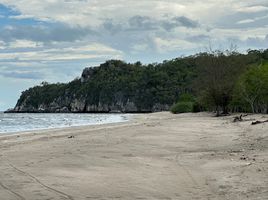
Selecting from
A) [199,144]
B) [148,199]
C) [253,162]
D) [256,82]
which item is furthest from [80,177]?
[256,82]

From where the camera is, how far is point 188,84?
135875mm

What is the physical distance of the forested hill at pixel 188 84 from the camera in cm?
6391

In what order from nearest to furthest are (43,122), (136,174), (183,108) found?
1. (136,174)
2. (43,122)
3. (183,108)

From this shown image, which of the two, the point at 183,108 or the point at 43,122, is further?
the point at 183,108

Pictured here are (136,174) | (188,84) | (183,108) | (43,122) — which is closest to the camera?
(136,174)

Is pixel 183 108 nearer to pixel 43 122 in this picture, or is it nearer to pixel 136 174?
pixel 43 122

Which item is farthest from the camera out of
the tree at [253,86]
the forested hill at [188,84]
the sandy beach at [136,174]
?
the forested hill at [188,84]

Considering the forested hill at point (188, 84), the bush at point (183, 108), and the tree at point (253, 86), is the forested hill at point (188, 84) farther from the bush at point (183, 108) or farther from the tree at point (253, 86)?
the bush at point (183, 108)

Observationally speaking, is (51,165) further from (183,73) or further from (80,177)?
(183,73)

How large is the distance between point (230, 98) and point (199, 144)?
46.7 metres

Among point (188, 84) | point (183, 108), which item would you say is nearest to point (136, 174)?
point (183, 108)

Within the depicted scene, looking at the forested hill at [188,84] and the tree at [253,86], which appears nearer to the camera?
the tree at [253,86]

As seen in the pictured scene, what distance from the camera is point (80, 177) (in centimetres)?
1098

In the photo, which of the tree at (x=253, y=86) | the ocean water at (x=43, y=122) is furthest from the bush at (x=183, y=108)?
the tree at (x=253, y=86)
